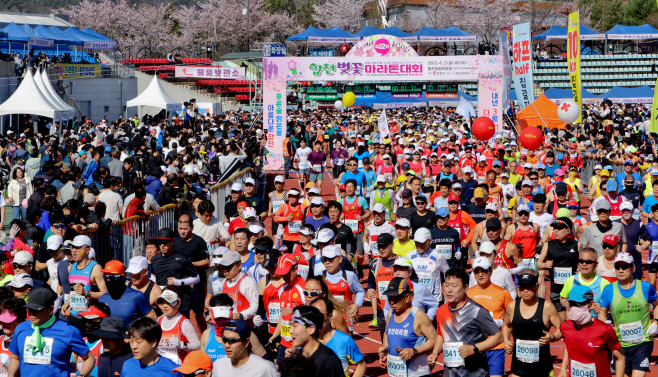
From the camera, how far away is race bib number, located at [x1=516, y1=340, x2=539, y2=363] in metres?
6.41

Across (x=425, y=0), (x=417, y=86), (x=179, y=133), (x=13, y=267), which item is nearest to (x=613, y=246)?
(x=13, y=267)

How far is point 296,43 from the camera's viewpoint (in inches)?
3317

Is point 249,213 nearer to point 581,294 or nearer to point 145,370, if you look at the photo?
point 581,294

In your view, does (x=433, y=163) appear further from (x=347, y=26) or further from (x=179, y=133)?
(x=347, y=26)

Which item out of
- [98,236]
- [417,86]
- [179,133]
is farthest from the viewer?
[417,86]

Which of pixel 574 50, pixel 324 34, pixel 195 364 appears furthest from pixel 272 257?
pixel 324 34

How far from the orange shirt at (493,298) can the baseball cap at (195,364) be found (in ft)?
9.52

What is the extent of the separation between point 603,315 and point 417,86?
4782 cm

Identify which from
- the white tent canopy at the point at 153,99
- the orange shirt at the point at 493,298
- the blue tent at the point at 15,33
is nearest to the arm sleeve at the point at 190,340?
the orange shirt at the point at 493,298

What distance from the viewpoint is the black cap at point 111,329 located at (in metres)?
5.29

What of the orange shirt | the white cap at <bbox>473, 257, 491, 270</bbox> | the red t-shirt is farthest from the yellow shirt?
the red t-shirt

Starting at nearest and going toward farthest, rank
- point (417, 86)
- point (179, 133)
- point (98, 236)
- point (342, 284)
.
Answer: point (342, 284) < point (98, 236) < point (179, 133) < point (417, 86)

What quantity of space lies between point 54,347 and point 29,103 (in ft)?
69.4

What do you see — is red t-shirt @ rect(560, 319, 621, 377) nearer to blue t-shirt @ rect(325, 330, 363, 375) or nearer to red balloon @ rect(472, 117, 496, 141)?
blue t-shirt @ rect(325, 330, 363, 375)
